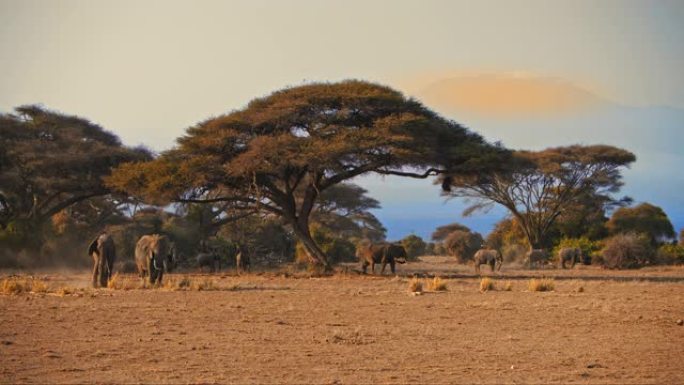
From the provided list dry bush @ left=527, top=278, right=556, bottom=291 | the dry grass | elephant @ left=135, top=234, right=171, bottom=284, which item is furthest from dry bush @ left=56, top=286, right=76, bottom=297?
dry bush @ left=527, top=278, right=556, bottom=291

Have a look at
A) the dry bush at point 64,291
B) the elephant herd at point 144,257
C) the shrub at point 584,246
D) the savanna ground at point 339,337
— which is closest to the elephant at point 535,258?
the shrub at point 584,246

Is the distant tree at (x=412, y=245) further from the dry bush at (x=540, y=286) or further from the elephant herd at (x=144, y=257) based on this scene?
the elephant herd at (x=144, y=257)

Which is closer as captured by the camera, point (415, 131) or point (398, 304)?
point (398, 304)

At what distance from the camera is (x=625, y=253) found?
33.3 m

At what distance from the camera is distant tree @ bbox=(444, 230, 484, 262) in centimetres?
4081

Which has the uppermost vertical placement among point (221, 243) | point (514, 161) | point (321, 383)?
point (514, 161)

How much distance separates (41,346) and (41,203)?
2580 centimetres

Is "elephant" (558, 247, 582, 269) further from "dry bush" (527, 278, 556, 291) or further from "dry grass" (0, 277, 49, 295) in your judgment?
"dry grass" (0, 277, 49, 295)

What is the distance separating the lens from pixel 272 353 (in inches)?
389

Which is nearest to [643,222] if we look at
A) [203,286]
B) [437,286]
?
[437,286]

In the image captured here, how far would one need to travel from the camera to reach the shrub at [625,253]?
3331 centimetres

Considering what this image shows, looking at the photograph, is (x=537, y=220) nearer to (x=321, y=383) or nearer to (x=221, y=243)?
(x=221, y=243)

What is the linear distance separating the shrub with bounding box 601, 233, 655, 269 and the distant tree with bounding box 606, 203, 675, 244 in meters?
7.20

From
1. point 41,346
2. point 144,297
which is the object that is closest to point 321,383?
point 41,346
